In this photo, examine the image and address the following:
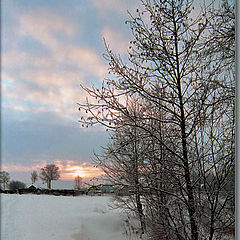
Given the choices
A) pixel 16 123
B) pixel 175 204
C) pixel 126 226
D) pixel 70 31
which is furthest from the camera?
pixel 126 226

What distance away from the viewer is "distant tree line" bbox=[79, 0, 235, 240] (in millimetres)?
1210

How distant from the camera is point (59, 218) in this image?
50.0 inches

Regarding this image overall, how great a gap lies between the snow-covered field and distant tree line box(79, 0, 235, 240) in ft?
0.72

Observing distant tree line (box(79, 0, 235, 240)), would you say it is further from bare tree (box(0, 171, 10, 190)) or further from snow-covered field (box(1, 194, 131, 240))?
bare tree (box(0, 171, 10, 190))

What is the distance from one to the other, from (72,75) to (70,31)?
203 millimetres

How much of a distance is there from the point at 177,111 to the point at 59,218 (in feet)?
2.82

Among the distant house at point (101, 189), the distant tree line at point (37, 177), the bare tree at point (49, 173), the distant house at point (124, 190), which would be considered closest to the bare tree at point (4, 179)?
the distant tree line at point (37, 177)

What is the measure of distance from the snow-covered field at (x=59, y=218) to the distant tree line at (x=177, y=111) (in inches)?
8.6

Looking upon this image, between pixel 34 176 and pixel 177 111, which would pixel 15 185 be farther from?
pixel 177 111

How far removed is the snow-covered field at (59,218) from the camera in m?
0.99

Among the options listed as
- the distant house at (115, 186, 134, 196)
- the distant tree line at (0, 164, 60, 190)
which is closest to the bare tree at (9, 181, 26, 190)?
the distant tree line at (0, 164, 60, 190)

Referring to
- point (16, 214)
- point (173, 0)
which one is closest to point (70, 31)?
point (173, 0)

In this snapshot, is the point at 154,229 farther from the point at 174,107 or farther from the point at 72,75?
the point at 72,75

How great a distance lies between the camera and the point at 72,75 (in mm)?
1109
